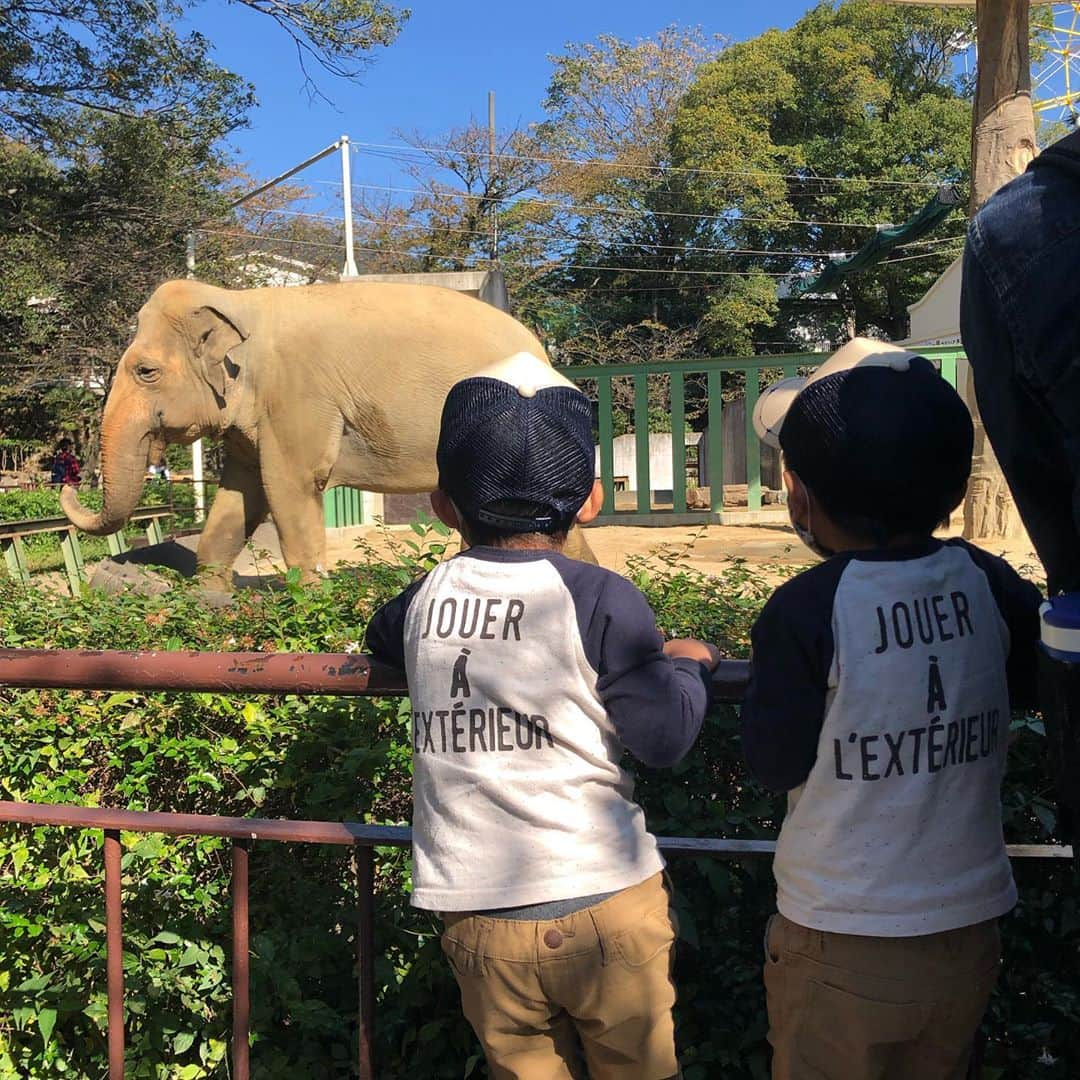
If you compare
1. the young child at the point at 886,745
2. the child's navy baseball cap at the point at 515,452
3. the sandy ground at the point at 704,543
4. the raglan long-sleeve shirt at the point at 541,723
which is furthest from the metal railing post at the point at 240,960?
the sandy ground at the point at 704,543

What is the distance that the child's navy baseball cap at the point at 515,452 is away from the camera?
1667 mm

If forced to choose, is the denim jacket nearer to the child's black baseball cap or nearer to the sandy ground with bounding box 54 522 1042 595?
the child's black baseball cap

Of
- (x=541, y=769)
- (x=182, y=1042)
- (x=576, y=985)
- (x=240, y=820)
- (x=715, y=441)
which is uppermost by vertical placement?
(x=715, y=441)

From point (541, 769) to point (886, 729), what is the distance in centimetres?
49

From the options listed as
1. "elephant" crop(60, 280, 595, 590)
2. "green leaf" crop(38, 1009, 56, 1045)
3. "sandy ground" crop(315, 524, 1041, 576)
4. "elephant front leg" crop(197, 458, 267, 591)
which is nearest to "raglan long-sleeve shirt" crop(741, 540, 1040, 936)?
"green leaf" crop(38, 1009, 56, 1045)

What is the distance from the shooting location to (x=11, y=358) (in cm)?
2105

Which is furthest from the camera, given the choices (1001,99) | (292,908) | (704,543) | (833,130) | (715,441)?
(833,130)

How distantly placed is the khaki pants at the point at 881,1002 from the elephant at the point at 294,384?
17.4 feet

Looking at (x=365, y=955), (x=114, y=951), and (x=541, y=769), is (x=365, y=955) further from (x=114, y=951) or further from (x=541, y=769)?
(x=541, y=769)

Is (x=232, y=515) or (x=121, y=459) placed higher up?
(x=121, y=459)

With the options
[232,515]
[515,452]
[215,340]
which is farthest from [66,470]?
[515,452]

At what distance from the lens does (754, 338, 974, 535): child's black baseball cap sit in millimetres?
1499

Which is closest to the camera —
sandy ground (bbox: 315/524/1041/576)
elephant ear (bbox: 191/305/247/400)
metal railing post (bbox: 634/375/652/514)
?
elephant ear (bbox: 191/305/247/400)

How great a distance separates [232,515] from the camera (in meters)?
7.05
